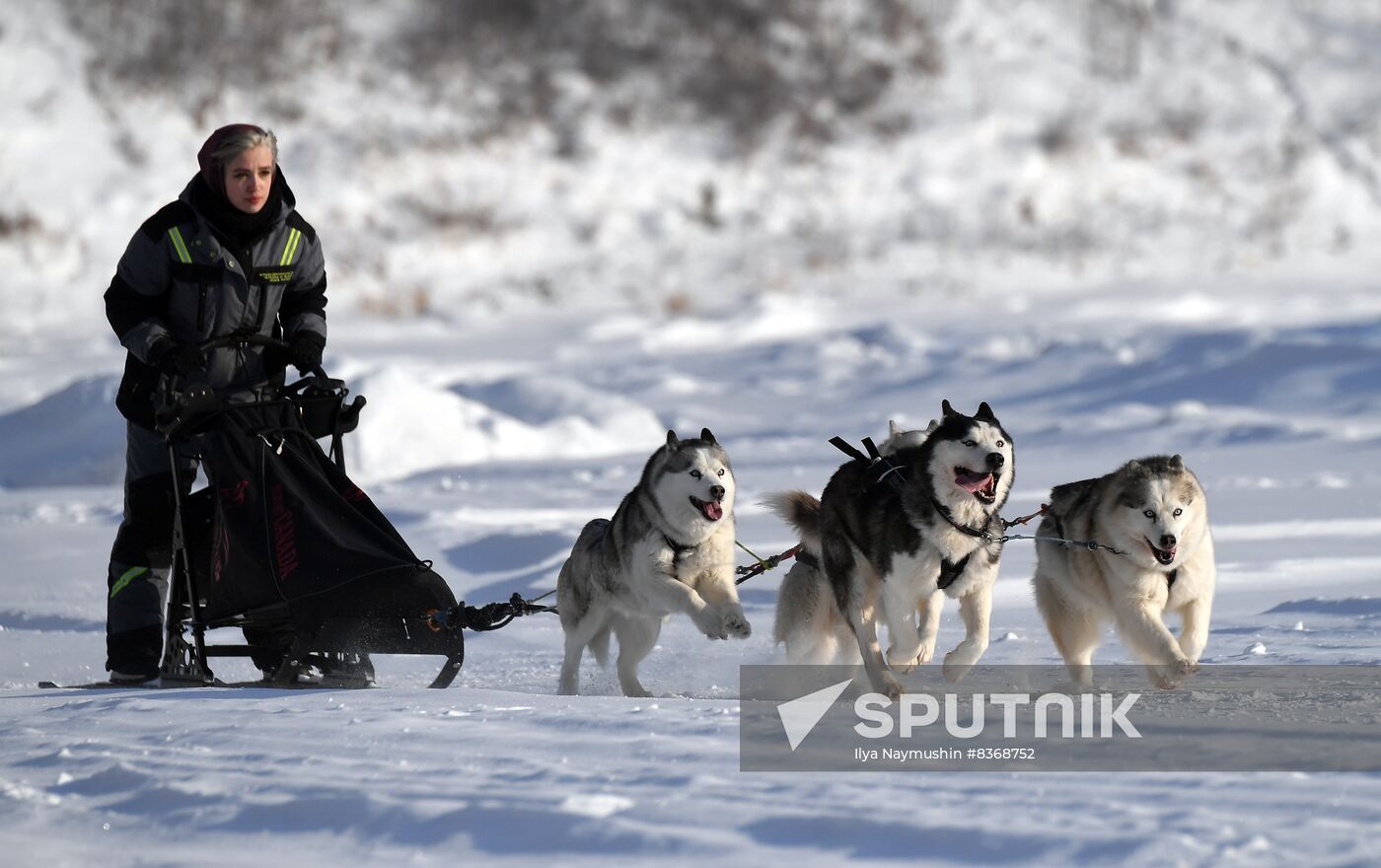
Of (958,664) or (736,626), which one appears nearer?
(958,664)

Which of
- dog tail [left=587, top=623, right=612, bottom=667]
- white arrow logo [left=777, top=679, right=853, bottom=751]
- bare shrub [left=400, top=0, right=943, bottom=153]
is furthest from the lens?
bare shrub [left=400, top=0, right=943, bottom=153]

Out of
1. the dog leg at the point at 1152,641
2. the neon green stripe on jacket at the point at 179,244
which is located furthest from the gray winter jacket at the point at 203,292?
the dog leg at the point at 1152,641

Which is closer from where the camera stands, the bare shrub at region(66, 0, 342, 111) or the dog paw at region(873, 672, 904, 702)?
the dog paw at region(873, 672, 904, 702)

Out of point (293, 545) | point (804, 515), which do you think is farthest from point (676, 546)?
point (293, 545)

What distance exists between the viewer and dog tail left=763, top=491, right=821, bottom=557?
4.12 m

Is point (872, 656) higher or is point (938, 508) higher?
point (938, 508)

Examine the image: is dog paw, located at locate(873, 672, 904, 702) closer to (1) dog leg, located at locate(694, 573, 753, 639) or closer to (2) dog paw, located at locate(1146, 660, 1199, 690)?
(1) dog leg, located at locate(694, 573, 753, 639)

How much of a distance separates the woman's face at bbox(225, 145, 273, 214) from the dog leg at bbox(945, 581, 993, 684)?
1872mm

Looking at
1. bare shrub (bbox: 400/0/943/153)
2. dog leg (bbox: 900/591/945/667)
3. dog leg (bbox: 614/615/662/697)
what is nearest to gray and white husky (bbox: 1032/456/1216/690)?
dog leg (bbox: 900/591/945/667)

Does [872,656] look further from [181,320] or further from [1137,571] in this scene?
[181,320]

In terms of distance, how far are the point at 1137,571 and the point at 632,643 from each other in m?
1.38

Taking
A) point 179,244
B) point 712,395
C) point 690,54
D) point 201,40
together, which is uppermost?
point 690,54

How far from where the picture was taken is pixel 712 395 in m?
16.7

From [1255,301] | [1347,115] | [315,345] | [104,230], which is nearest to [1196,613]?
[315,345]
